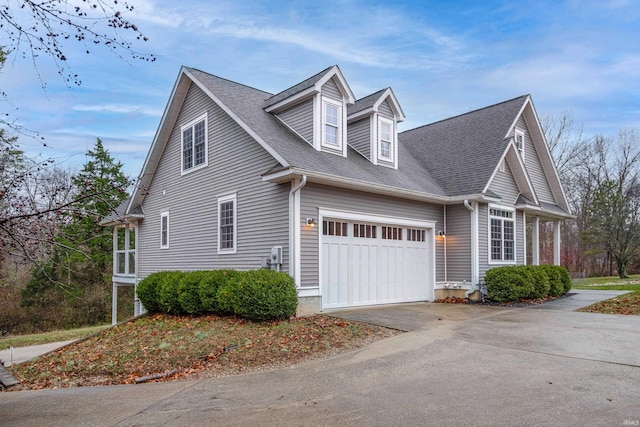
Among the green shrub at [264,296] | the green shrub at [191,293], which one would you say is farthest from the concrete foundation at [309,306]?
the green shrub at [191,293]

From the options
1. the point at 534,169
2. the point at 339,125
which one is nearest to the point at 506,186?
the point at 534,169

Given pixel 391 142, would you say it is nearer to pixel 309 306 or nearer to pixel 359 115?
pixel 359 115

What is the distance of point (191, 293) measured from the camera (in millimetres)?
10984

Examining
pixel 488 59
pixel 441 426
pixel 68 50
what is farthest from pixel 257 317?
pixel 488 59

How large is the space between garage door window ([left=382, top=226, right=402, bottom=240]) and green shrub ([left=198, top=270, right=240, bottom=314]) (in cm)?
461

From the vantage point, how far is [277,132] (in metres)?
12.1

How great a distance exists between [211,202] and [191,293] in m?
3.32

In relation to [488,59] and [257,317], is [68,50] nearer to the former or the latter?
[257,317]

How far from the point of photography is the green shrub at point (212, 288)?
1029 centimetres

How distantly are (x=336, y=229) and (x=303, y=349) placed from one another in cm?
446

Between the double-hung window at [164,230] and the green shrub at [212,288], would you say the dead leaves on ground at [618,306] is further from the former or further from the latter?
the double-hung window at [164,230]

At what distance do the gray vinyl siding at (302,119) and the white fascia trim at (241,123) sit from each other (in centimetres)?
165

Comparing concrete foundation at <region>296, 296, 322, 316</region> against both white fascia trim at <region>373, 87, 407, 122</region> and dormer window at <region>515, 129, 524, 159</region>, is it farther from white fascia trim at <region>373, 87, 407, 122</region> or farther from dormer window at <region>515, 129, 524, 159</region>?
dormer window at <region>515, 129, 524, 159</region>

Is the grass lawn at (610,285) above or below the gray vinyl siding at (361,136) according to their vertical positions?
below
